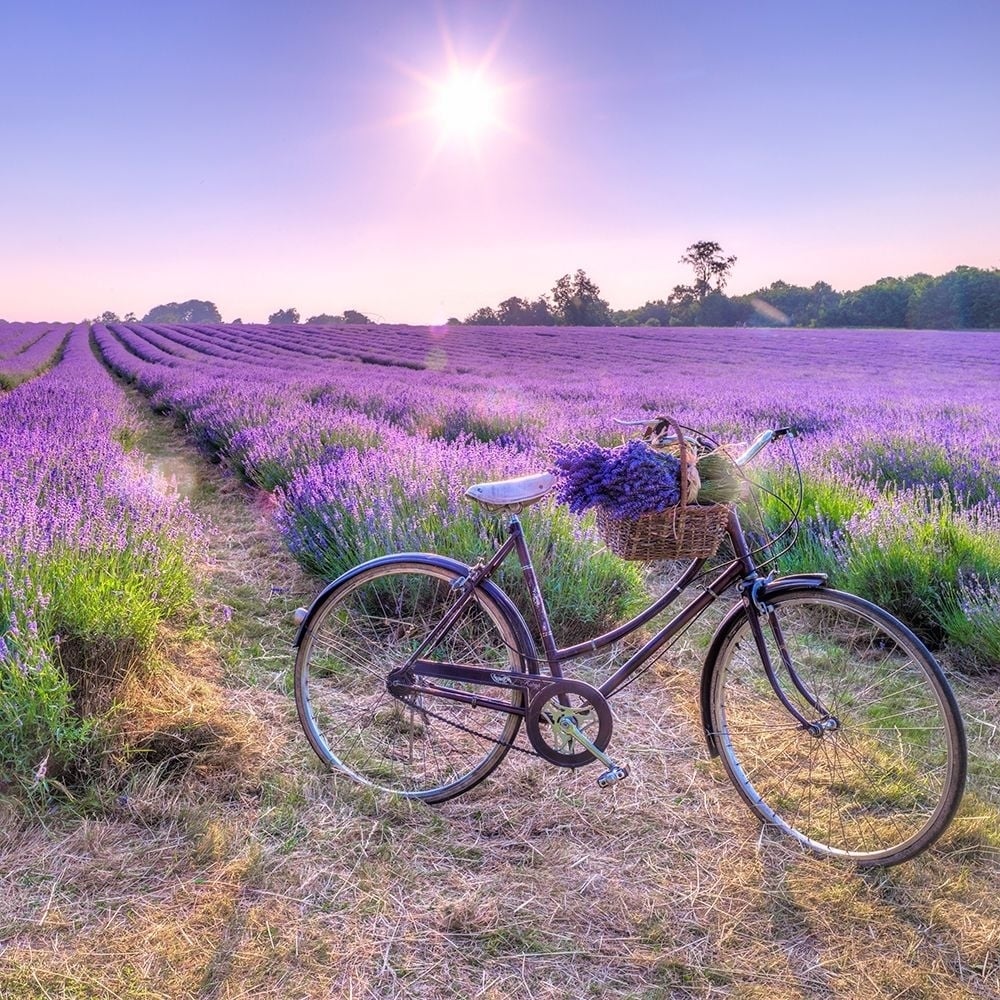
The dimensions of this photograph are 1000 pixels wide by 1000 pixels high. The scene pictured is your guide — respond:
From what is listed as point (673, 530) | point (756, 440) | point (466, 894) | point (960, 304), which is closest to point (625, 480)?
point (673, 530)

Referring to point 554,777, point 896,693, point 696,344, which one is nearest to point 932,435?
point 896,693

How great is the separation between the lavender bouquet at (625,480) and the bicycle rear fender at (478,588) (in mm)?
392

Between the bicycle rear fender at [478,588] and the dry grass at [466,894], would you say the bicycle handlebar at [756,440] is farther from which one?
the dry grass at [466,894]

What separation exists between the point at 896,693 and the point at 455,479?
91.4 inches

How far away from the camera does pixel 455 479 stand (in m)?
4.04

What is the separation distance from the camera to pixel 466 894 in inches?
77.8

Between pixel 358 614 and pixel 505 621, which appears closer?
pixel 505 621

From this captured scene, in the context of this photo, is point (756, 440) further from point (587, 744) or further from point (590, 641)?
point (587, 744)

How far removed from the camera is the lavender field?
175cm

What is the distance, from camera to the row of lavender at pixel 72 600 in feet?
7.24

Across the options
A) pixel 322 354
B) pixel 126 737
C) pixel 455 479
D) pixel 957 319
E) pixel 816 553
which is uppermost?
pixel 957 319

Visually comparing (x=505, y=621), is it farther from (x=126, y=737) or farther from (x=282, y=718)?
(x=126, y=737)

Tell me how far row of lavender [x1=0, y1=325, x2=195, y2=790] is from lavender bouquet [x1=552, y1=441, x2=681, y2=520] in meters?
1.64

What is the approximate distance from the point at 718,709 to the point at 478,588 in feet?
2.75
